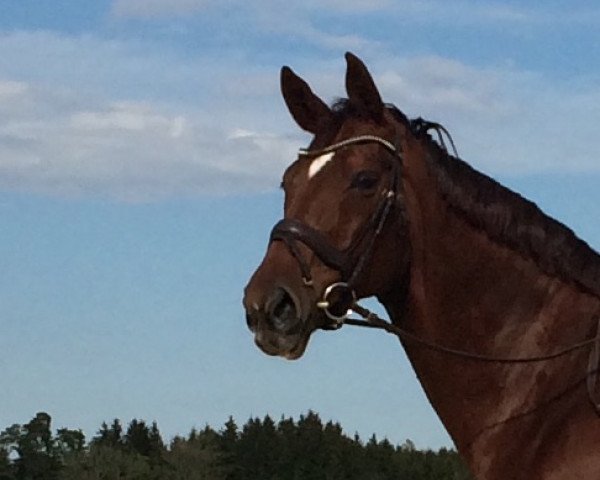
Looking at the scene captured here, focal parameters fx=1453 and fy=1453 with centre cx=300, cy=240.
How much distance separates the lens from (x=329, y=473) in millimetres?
46344

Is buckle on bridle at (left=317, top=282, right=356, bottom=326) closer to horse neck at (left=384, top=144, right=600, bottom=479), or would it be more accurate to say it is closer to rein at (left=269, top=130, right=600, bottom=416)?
rein at (left=269, top=130, right=600, bottom=416)

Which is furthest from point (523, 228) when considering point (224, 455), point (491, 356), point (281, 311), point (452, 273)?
point (224, 455)

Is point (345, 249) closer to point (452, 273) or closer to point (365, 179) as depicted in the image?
point (365, 179)

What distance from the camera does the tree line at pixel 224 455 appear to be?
38.8m

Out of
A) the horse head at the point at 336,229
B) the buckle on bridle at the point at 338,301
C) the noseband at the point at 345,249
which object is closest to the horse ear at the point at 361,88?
the horse head at the point at 336,229

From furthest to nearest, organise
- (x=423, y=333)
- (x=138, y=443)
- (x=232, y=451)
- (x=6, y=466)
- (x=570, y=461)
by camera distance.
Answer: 1. (x=232, y=451)
2. (x=138, y=443)
3. (x=6, y=466)
4. (x=423, y=333)
5. (x=570, y=461)

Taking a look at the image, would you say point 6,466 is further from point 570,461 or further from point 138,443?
point 570,461

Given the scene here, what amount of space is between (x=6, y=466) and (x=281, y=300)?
33479mm

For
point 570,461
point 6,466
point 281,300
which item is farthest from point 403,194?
point 6,466

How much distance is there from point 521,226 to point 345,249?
100 centimetres

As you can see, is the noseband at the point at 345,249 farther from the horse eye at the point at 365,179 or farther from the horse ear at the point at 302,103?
the horse ear at the point at 302,103

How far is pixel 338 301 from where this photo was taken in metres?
7.76

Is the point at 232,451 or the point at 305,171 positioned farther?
the point at 232,451

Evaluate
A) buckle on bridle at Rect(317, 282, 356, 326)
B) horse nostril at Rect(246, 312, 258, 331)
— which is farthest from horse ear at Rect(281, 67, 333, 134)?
horse nostril at Rect(246, 312, 258, 331)
